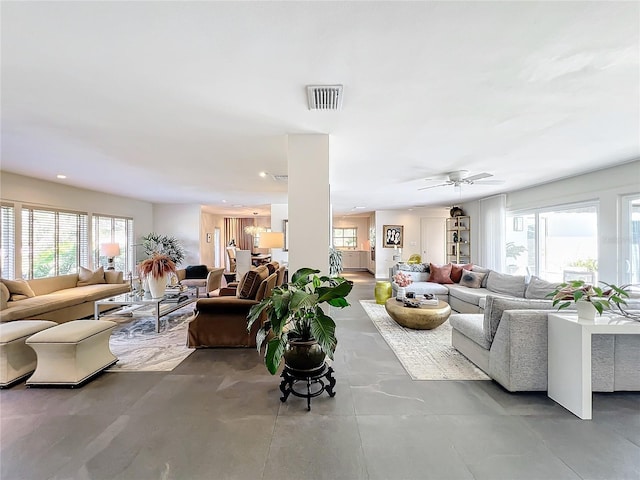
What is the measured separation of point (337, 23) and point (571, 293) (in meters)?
2.67

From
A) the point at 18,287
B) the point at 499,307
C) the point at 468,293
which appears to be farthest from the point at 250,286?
the point at 468,293

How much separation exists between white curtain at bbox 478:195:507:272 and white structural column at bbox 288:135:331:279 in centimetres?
589

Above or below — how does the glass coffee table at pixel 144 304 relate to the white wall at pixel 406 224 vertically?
below

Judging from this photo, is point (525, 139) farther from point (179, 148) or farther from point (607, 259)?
point (179, 148)

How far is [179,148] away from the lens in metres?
3.51

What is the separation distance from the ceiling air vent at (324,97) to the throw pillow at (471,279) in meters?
4.93

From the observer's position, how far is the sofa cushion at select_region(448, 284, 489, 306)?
4.99 m

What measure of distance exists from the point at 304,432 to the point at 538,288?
14.6ft

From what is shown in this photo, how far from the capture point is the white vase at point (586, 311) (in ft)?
7.50

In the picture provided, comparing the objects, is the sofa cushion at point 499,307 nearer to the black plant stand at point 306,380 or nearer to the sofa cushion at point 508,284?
the black plant stand at point 306,380

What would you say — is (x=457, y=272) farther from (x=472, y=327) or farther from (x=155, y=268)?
(x=155, y=268)

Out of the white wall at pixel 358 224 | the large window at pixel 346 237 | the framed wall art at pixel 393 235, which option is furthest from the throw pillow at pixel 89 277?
the large window at pixel 346 237

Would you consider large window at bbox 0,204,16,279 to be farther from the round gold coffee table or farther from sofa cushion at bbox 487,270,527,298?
sofa cushion at bbox 487,270,527,298

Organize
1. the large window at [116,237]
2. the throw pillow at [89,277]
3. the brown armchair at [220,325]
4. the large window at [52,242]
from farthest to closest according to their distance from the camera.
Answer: the large window at [116,237], the throw pillow at [89,277], the large window at [52,242], the brown armchair at [220,325]
